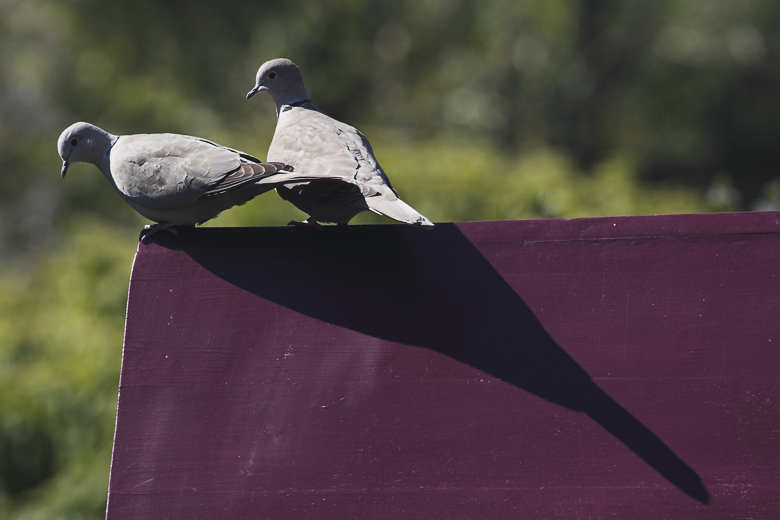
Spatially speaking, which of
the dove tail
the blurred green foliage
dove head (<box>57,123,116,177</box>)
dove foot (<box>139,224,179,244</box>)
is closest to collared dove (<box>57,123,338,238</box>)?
dove foot (<box>139,224,179,244</box>)

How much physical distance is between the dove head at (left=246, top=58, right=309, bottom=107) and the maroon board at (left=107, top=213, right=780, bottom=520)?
1168mm

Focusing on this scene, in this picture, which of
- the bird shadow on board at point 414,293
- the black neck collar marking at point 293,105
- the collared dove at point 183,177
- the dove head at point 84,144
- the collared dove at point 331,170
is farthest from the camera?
the black neck collar marking at point 293,105

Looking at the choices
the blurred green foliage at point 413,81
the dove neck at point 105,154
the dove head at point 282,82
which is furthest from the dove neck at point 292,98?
the blurred green foliage at point 413,81

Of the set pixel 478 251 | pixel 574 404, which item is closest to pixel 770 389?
pixel 574 404

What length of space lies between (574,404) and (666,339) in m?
0.28

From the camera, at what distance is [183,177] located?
7.20 feet

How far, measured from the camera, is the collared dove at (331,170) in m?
1.98

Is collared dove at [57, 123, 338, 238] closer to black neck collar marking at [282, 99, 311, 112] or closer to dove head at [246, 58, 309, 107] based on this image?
black neck collar marking at [282, 99, 311, 112]

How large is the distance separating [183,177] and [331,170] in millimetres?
433

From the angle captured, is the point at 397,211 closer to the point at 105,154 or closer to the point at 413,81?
the point at 105,154

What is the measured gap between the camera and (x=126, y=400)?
189 centimetres

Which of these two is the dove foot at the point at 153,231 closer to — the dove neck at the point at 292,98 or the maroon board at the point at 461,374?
the maroon board at the point at 461,374

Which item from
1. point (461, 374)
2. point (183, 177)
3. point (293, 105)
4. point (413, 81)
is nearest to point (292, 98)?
point (293, 105)

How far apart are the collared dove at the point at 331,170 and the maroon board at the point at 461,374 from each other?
12 cm
